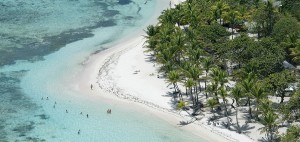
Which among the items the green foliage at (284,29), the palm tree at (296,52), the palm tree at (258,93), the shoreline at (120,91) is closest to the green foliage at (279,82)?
the palm tree at (258,93)

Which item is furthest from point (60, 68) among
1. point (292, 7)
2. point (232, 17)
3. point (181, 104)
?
point (292, 7)

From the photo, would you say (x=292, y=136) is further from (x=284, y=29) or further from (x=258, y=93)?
(x=284, y=29)

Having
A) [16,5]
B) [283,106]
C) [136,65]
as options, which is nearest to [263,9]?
[136,65]

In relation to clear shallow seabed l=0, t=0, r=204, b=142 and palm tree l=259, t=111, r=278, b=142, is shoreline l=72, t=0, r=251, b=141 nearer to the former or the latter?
clear shallow seabed l=0, t=0, r=204, b=142

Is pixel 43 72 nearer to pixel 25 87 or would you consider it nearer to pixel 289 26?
pixel 25 87

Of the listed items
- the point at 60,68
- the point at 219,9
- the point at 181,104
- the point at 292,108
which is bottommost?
the point at 181,104

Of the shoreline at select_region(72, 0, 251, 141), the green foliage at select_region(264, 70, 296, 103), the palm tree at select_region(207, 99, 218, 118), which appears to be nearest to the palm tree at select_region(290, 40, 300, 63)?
the green foliage at select_region(264, 70, 296, 103)
